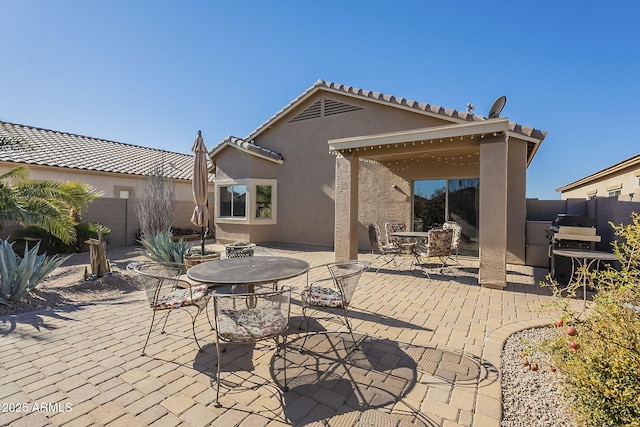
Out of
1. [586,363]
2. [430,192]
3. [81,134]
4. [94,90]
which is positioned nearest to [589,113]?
[430,192]

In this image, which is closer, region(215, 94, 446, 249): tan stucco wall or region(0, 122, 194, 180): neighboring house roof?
region(215, 94, 446, 249): tan stucco wall

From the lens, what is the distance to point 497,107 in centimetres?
743

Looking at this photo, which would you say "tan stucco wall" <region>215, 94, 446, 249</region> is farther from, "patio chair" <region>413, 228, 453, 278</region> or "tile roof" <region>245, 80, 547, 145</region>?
"patio chair" <region>413, 228, 453, 278</region>

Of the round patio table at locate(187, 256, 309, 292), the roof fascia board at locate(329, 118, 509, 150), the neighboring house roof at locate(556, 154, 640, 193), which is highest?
the neighboring house roof at locate(556, 154, 640, 193)

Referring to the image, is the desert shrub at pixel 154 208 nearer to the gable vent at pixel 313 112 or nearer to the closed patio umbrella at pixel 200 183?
the closed patio umbrella at pixel 200 183

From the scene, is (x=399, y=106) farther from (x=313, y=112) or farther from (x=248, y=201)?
(x=248, y=201)

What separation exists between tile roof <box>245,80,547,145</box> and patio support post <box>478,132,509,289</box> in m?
2.33

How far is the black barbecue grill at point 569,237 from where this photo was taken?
6.25m

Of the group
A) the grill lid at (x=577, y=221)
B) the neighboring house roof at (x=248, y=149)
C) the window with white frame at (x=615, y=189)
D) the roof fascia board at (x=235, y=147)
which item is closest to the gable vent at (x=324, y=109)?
the neighboring house roof at (x=248, y=149)

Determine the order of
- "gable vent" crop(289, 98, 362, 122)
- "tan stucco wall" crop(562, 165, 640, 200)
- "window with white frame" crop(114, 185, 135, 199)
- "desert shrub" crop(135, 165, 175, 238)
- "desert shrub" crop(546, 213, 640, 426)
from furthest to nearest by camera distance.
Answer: "window with white frame" crop(114, 185, 135, 199), "gable vent" crop(289, 98, 362, 122), "tan stucco wall" crop(562, 165, 640, 200), "desert shrub" crop(135, 165, 175, 238), "desert shrub" crop(546, 213, 640, 426)

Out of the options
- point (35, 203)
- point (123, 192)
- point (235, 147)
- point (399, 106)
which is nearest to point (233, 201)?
point (235, 147)

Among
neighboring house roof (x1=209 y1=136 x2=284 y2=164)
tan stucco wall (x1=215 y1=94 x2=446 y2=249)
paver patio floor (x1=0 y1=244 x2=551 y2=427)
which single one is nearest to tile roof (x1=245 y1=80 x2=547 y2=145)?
tan stucco wall (x1=215 y1=94 x2=446 y2=249)

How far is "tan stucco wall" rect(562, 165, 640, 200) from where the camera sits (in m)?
11.7

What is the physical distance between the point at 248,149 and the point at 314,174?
3.11 meters
